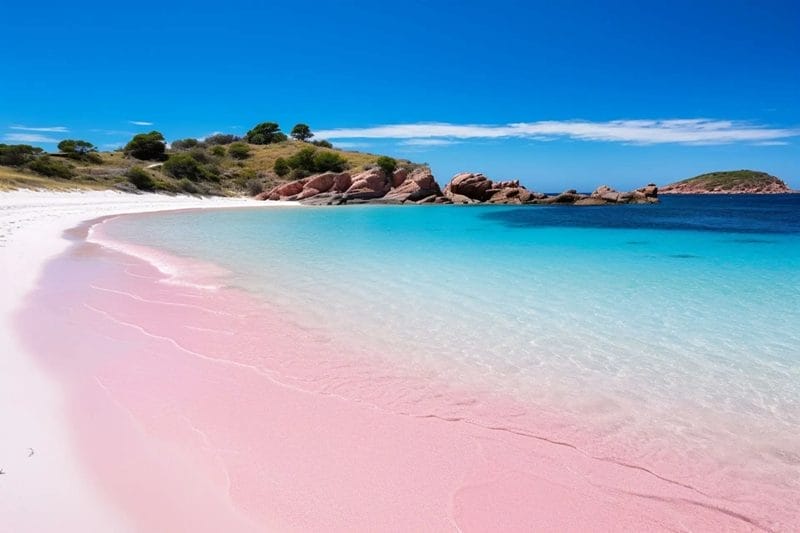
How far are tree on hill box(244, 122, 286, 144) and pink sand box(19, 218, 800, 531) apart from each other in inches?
3738

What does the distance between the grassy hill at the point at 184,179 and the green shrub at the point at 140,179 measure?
0.33m

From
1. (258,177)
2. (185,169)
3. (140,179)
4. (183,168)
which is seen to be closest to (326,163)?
(258,177)

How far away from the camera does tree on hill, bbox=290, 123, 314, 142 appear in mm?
104688

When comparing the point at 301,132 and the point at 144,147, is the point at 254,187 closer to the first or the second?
the point at 144,147

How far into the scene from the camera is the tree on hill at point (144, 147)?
65.6m

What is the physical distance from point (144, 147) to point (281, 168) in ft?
57.6

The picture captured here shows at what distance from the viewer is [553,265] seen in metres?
14.5

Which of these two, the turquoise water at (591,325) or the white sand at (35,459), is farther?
the turquoise water at (591,325)

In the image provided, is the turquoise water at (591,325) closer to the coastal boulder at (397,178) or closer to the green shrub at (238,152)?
Result: the coastal boulder at (397,178)

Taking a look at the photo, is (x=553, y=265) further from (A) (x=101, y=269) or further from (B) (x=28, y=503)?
(B) (x=28, y=503)

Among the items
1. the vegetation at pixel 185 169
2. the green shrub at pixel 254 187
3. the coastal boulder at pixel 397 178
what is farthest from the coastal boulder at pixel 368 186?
the vegetation at pixel 185 169

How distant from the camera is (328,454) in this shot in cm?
379

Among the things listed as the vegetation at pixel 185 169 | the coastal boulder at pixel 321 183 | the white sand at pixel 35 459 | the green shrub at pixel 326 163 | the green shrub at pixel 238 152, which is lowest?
the white sand at pixel 35 459

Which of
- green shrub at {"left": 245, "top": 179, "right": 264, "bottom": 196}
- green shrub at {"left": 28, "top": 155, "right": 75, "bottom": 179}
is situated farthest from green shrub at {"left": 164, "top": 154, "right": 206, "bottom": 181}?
green shrub at {"left": 28, "top": 155, "right": 75, "bottom": 179}
